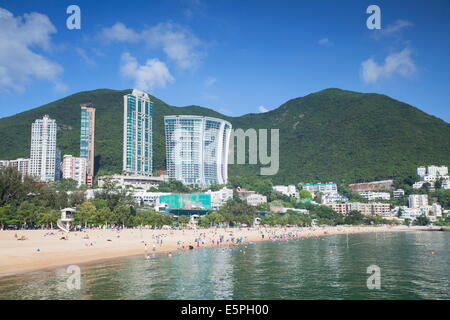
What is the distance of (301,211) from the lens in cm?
13900

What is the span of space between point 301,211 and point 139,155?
254 feet

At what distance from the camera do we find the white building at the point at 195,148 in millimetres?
167375

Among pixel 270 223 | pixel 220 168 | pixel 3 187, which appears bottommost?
pixel 270 223

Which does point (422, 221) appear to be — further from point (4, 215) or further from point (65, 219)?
point (4, 215)

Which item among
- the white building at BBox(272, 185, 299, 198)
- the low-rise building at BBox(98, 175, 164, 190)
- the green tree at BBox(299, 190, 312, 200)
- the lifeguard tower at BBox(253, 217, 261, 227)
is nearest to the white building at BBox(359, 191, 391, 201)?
the green tree at BBox(299, 190, 312, 200)

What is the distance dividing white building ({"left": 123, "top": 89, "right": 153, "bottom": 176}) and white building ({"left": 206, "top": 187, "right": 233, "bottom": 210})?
45613 millimetres

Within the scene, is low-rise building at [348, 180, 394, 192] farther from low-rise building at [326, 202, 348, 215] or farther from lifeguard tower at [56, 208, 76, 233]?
lifeguard tower at [56, 208, 76, 233]

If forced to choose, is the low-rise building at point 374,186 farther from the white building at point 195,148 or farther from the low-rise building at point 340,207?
the white building at point 195,148

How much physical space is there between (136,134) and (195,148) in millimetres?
27462

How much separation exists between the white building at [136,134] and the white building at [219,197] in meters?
45.6

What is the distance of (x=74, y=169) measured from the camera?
→ 16075 centimetres
